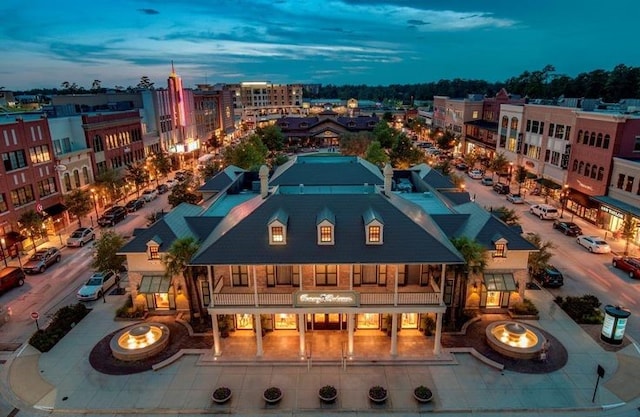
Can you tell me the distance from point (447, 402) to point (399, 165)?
6152 cm

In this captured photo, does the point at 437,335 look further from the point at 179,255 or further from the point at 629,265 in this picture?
the point at 629,265

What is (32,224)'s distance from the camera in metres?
43.3

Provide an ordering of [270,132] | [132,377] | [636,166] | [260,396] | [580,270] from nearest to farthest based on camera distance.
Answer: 1. [260,396]
2. [132,377]
3. [580,270]
4. [636,166]
5. [270,132]

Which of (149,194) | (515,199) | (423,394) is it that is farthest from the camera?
(149,194)

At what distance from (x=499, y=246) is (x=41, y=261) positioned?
42340mm

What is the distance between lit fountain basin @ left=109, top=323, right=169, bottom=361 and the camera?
26.7 meters

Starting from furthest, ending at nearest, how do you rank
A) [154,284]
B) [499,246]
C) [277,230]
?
1. [154,284]
2. [499,246]
3. [277,230]

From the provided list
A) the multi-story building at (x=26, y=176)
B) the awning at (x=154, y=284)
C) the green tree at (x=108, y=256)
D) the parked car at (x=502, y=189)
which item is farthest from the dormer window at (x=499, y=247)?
the multi-story building at (x=26, y=176)

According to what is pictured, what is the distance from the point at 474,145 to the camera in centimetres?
10019

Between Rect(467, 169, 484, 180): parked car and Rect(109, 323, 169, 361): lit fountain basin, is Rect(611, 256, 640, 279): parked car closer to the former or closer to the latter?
Rect(467, 169, 484, 180): parked car

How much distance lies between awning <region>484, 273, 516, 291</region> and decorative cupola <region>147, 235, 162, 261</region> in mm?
24892

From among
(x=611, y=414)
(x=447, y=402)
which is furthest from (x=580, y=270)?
(x=447, y=402)

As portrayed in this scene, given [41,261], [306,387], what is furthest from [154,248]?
[41,261]

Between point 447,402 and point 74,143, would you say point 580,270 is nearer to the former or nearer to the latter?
point 447,402
